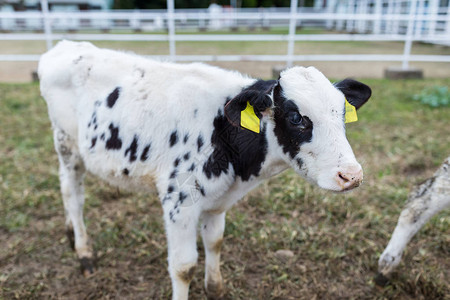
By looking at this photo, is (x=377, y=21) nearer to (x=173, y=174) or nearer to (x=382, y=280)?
(x=382, y=280)

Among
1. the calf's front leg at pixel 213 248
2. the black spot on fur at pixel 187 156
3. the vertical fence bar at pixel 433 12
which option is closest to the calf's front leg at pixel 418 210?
the calf's front leg at pixel 213 248

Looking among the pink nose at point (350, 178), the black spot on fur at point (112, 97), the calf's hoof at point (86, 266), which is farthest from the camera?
the calf's hoof at point (86, 266)

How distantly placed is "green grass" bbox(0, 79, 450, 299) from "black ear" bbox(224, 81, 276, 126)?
1.33 m

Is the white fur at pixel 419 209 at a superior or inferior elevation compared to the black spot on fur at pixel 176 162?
inferior

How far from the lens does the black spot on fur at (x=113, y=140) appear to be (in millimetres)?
2340

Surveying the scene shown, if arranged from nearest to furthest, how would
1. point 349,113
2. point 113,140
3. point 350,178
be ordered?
point 350,178 → point 349,113 → point 113,140

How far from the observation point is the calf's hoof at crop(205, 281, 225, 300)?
2.59 metres

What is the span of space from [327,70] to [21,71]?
808 centimetres

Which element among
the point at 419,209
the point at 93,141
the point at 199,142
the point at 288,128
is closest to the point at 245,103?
the point at 288,128

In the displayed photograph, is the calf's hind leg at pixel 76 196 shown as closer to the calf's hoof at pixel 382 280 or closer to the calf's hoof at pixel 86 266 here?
the calf's hoof at pixel 86 266

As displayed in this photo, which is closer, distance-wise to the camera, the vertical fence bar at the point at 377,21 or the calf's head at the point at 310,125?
the calf's head at the point at 310,125

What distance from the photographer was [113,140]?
2.35m

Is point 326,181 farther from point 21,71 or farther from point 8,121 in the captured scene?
point 21,71

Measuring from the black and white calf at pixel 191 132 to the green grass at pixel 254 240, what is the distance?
20.5 inches
